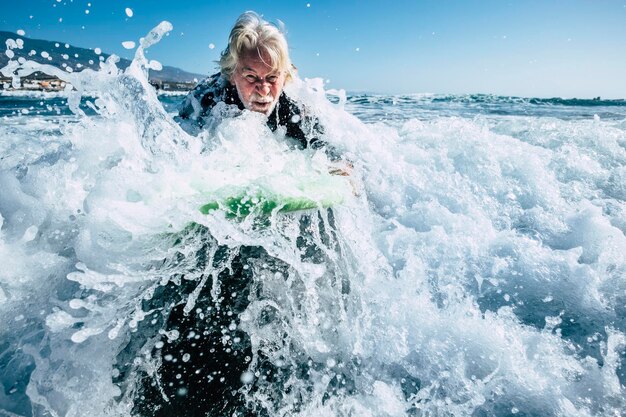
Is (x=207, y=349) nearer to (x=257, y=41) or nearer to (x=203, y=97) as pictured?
(x=257, y=41)

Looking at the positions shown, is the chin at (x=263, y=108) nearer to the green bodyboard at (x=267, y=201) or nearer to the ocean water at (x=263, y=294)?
the ocean water at (x=263, y=294)

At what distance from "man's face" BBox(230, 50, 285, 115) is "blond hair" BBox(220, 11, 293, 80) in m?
0.04

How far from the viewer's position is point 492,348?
6.82 feet

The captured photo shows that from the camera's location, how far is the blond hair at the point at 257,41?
2.96 metres

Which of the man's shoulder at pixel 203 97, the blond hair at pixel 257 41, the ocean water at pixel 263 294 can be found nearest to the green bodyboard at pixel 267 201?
the ocean water at pixel 263 294

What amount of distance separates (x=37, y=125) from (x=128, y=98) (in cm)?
816

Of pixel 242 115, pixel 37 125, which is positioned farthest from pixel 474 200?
pixel 37 125

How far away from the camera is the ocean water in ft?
5.82

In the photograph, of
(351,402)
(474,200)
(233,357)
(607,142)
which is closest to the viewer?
(351,402)

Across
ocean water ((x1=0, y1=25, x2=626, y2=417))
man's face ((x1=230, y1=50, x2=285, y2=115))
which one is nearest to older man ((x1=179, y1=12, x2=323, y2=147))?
man's face ((x1=230, y1=50, x2=285, y2=115))

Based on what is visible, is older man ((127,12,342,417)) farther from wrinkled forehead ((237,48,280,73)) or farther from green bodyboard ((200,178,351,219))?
wrinkled forehead ((237,48,280,73))

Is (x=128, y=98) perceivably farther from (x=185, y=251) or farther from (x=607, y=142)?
(x=607, y=142)

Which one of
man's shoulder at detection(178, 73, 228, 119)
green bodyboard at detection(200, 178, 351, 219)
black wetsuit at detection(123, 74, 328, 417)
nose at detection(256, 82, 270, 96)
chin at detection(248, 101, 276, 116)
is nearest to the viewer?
black wetsuit at detection(123, 74, 328, 417)

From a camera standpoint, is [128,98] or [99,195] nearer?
[99,195]
